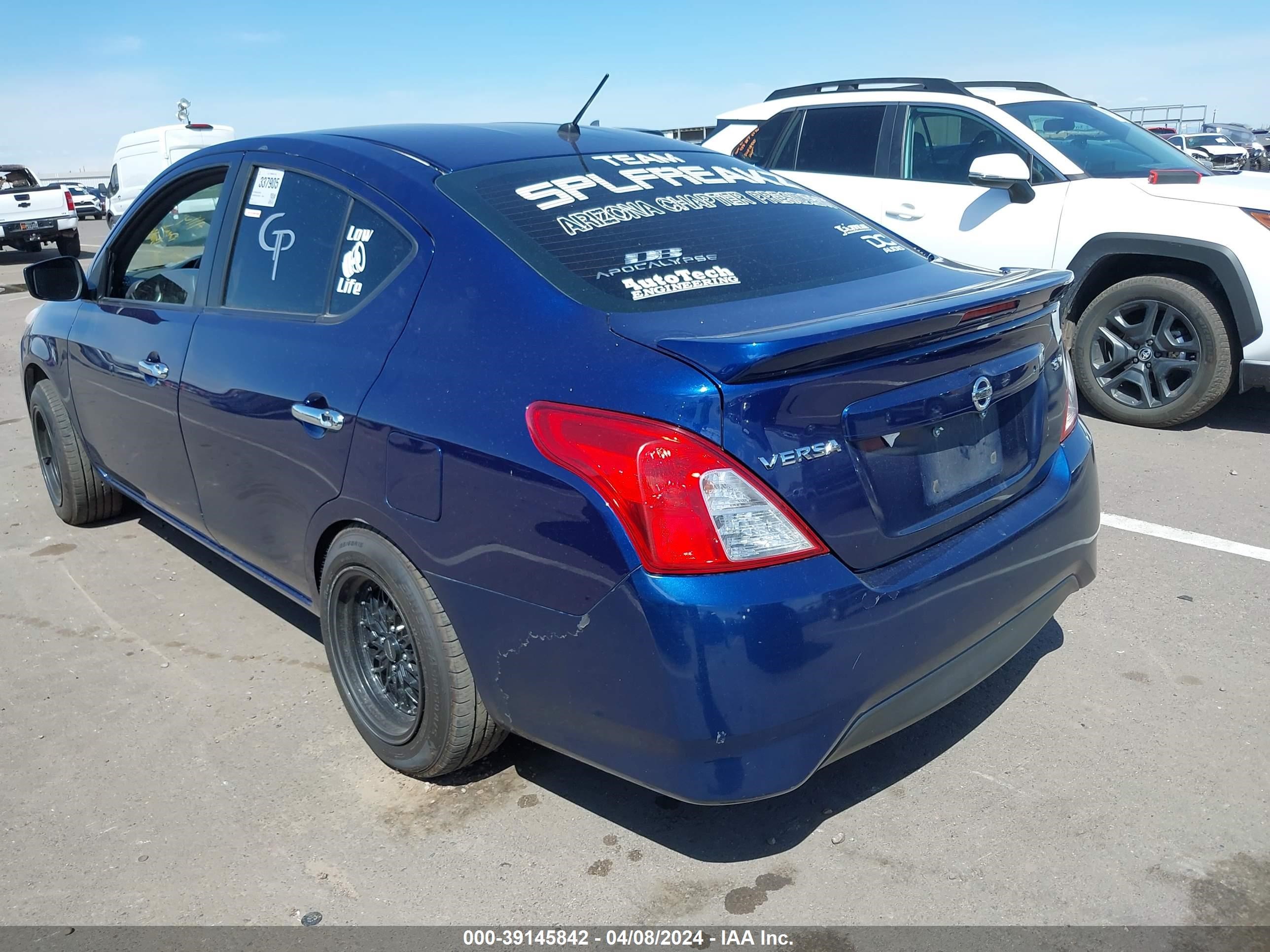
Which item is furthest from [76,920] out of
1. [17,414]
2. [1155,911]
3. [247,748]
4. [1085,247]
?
[17,414]

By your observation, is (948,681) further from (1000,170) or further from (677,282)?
Result: (1000,170)

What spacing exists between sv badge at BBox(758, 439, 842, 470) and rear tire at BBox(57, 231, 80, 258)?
22603 millimetres

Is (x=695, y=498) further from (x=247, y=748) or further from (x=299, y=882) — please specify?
(x=247, y=748)

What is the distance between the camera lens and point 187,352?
3.56 metres

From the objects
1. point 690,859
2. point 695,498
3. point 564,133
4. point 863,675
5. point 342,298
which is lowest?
point 690,859

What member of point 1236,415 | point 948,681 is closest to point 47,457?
point 948,681

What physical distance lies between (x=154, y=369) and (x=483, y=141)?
1.47m

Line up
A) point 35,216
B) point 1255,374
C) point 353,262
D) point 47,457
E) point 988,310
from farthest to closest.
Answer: point 35,216, point 1255,374, point 47,457, point 353,262, point 988,310

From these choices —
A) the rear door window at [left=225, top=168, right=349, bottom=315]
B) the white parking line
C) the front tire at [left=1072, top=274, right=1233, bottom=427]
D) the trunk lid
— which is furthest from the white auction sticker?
the front tire at [left=1072, top=274, right=1233, bottom=427]

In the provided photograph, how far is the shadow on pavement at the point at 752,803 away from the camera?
2723 mm

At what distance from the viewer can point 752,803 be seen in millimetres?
2863

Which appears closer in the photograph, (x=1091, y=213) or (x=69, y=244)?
(x=1091, y=213)

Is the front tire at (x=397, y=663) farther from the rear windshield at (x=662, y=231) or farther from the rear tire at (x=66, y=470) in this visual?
the rear tire at (x=66, y=470)

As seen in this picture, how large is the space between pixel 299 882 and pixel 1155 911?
1.98 meters
